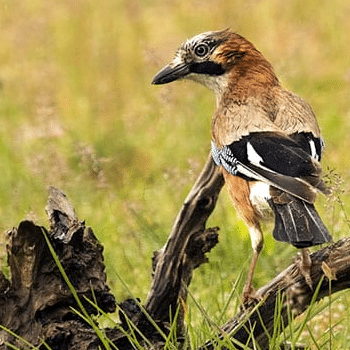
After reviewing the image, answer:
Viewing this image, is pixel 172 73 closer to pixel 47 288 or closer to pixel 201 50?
pixel 201 50

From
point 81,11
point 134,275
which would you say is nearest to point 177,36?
point 81,11

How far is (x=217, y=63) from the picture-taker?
221 inches

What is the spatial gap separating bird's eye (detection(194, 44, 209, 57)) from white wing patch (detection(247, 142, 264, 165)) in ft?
2.16

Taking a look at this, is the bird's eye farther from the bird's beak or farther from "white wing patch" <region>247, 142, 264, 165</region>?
"white wing patch" <region>247, 142, 264, 165</region>

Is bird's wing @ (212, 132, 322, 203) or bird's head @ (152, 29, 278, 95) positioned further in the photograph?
bird's head @ (152, 29, 278, 95)

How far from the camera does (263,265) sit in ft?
22.5

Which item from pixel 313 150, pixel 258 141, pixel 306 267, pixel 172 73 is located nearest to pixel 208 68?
pixel 172 73

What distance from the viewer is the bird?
4.81 m

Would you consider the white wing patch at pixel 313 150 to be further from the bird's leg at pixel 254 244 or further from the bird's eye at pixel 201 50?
the bird's eye at pixel 201 50

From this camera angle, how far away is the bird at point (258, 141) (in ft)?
15.8

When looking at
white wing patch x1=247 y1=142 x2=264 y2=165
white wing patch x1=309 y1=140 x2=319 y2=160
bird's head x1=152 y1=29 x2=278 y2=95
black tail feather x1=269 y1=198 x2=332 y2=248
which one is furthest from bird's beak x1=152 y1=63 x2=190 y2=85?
black tail feather x1=269 y1=198 x2=332 y2=248

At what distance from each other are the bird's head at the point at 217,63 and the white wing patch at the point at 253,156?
0.58 m

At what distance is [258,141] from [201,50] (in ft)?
2.26

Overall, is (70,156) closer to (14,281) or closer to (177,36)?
(177,36)
